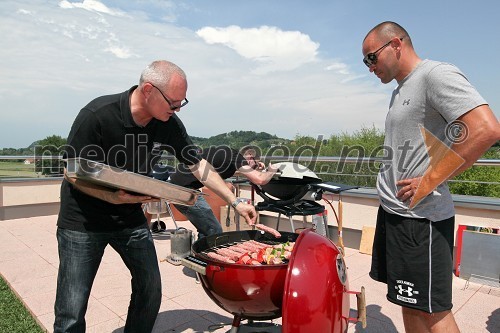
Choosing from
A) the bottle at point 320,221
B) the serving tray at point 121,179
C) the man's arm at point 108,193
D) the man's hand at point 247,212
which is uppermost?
the serving tray at point 121,179

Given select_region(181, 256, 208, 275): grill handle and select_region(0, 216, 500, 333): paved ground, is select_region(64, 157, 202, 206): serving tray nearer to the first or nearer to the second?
select_region(181, 256, 208, 275): grill handle

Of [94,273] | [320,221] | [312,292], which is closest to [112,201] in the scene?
[94,273]

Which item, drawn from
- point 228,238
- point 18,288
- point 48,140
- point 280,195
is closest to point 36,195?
point 18,288

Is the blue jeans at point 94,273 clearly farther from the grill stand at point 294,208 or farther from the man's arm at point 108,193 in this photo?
the grill stand at point 294,208

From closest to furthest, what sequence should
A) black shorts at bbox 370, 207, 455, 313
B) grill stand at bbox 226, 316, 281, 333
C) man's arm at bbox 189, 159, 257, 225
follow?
black shorts at bbox 370, 207, 455, 313 < grill stand at bbox 226, 316, 281, 333 < man's arm at bbox 189, 159, 257, 225

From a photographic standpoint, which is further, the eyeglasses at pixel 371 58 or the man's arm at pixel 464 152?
the eyeglasses at pixel 371 58

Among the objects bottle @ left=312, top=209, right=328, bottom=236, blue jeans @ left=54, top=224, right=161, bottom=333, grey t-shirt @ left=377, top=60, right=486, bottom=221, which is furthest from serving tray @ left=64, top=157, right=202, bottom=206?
bottle @ left=312, top=209, right=328, bottom=236

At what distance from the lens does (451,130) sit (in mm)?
1718

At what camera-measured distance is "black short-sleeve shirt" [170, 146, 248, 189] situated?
3.51 m

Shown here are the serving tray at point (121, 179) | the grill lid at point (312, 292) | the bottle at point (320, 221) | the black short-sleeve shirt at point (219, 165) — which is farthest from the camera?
the bottle at point (320, 221)

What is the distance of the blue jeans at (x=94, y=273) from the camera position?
5.95 ft

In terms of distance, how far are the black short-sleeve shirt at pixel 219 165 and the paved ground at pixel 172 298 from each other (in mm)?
1044

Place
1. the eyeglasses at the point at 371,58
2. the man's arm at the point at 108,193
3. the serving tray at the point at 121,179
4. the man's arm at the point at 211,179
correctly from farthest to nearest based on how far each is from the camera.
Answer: the man's arm at the point at 211,179 → the eyeglasses at the point at 371,58 → the man's arm at the point at 108,193 → the serving tray at the point at 121,179

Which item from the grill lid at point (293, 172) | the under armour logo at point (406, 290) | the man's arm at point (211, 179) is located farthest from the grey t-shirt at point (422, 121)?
the grill lid at point (293, 172)
